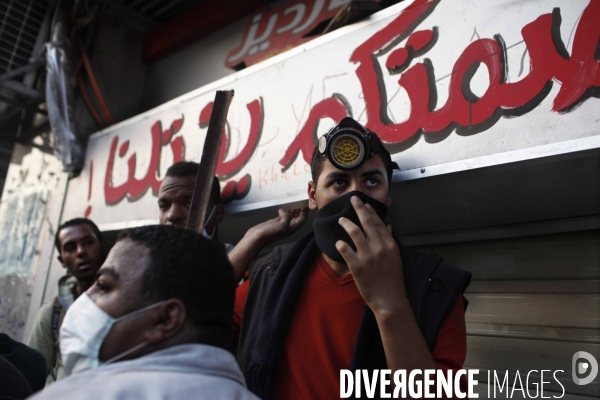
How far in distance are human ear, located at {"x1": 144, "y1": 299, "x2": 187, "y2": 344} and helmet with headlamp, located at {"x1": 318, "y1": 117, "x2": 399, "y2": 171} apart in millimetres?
986

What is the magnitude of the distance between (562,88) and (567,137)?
0.22 metres

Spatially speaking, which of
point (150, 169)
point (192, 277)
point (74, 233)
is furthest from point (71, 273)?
point (192, 277)

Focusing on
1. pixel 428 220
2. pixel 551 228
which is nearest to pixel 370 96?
pixel 428 220

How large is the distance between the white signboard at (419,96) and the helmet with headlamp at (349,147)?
40cm

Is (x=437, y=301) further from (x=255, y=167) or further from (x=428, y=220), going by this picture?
(x=255, y=167)

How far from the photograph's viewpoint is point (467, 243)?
311 centimetres

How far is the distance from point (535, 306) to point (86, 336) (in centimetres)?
232

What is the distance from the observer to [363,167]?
2109 mm

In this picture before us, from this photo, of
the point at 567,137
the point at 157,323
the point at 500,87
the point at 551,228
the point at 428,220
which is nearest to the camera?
the point at 157,323

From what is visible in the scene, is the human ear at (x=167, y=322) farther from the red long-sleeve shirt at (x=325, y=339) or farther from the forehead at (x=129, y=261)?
the red long-sleeve shirt at (x=325, y=339)

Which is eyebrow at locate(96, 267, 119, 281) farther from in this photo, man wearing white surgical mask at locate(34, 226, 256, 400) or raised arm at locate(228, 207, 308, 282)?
raised arm at locate(228, 207, 308, 282)

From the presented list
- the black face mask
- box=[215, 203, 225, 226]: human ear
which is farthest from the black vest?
box=[215, 203, 225, 226]: human ear

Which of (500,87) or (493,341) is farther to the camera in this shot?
(493,341)

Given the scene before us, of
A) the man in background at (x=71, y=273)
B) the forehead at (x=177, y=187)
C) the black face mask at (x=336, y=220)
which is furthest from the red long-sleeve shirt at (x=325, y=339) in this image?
the man in background at (x=71, y=273)
